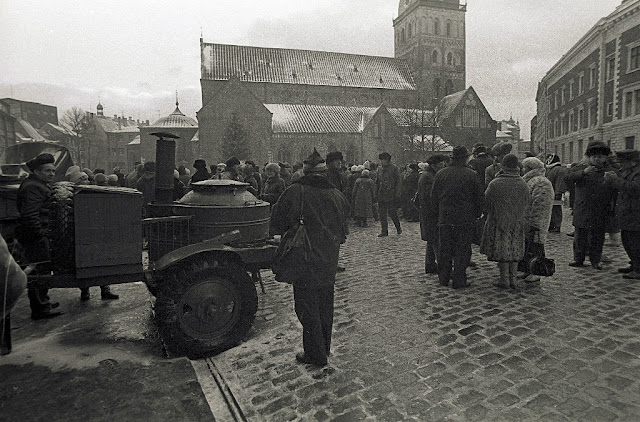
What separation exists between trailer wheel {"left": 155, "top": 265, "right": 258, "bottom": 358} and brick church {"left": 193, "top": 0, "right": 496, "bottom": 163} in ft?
105

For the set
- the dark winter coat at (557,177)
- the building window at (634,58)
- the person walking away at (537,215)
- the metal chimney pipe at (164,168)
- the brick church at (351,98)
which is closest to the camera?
the metal chimney pipe at (164,168)

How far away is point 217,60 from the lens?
46.6 metres

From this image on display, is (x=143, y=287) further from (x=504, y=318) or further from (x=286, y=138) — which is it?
(x=286, y=138)

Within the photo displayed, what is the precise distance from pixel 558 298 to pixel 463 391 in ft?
9.57

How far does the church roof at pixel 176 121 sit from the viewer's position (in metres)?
48.1

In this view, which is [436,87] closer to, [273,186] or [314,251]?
[273,186]

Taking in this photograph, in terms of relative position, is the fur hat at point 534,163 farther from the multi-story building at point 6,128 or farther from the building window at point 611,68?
the building window at point 611,68

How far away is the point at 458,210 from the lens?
18.9 feet

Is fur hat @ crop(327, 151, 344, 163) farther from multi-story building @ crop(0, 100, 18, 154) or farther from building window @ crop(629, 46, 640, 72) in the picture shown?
building window @ crop(629, 46, 640, 72)

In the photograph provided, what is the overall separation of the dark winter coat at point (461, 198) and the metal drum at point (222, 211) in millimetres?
2548

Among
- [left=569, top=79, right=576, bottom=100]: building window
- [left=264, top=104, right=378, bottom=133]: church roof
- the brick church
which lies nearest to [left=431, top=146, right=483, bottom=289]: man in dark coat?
the brick church

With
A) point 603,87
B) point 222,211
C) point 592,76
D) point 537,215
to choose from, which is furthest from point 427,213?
point 592,76

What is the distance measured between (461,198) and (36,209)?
5122mm

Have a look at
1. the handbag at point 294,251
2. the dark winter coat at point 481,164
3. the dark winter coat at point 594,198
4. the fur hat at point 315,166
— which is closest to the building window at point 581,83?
the dark winter coat at point 481,164
